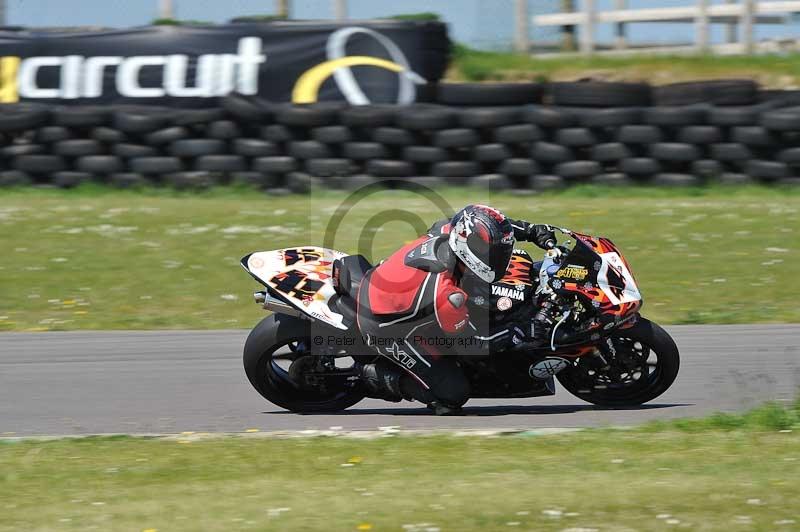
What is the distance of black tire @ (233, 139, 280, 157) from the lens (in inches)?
531

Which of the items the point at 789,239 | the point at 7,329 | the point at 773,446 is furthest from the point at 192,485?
the point at 789,239

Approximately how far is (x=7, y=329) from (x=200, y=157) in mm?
4827

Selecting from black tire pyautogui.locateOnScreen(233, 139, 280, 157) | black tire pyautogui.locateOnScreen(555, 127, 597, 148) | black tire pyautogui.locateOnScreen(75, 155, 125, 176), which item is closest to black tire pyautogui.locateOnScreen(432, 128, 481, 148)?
black tire pyautogui.locateOnScreen(555, 127, 597, 148)

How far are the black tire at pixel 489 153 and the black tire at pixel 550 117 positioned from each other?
45 centimetres

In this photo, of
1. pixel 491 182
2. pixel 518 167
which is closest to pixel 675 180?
pixel 518 167

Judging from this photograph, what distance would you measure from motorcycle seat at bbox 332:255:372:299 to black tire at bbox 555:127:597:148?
7.00 m

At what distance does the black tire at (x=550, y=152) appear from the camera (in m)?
13.3

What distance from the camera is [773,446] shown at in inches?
213

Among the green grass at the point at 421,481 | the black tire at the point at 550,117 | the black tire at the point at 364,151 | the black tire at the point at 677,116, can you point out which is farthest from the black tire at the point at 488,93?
the green grass at the point at 421,481

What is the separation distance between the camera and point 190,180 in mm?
13734

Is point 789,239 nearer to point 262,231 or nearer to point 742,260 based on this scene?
point 742,260

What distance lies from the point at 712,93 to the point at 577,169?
185 cm

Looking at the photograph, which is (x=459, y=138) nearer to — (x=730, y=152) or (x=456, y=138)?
(x=456, y=138)

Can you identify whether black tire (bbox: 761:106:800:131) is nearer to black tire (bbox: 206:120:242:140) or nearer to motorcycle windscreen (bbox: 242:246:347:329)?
black tire (bbox: 206:120:242:140)
